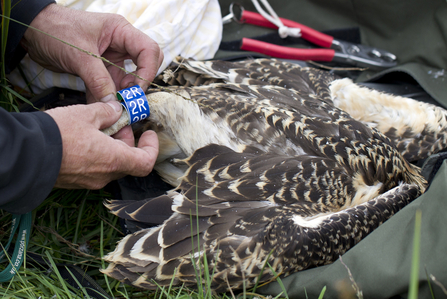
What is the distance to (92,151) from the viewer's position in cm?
139

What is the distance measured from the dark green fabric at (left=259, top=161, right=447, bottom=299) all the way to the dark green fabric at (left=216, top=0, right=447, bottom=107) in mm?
1393

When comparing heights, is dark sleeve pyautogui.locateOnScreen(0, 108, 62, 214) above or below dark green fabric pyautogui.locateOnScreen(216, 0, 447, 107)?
below

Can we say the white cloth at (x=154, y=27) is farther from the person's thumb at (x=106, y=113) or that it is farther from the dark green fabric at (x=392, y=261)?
the dark green fabric at (x=392, y=261)

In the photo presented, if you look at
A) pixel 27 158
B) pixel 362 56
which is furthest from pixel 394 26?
pixel 27 158

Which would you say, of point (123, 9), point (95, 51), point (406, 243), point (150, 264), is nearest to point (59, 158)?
point (150, 264)

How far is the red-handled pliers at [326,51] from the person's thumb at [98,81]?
134 cm

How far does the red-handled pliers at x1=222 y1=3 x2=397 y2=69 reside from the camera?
2742 mm

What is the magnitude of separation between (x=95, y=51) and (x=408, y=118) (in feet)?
6.51

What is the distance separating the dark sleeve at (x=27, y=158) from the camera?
1.17 metres

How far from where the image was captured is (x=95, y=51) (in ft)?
5.64

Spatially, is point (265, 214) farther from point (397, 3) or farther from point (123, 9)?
point (397, 3)

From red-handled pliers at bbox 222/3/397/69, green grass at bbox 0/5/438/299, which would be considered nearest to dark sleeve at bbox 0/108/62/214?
green grass at bbox 0/5/438/299

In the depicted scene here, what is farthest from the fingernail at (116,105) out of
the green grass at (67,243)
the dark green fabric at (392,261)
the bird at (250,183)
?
the dark green fabric at (392,261)

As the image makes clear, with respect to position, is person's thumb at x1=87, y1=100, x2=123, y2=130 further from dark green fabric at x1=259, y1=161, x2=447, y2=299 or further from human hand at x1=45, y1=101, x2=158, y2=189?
dark green fabric at x1=259, y1=161, x2=447, y2=299
